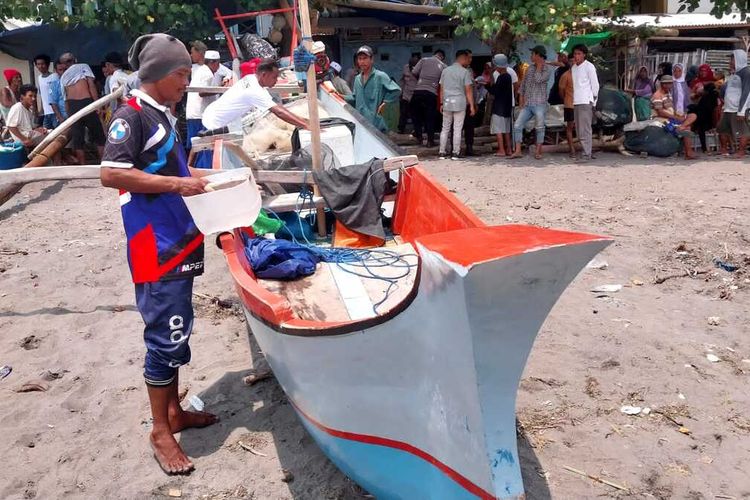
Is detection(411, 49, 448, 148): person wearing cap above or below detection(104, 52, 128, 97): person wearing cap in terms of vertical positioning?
below

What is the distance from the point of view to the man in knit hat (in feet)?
9.39

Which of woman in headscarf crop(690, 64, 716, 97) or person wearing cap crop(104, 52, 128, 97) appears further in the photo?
woman in headscarf crop(690, 64, 716, 97)

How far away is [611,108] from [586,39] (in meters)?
3.77

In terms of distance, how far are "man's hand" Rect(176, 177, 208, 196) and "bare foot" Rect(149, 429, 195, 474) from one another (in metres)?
1.18

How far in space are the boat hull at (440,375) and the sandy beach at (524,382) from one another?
51 centimetres

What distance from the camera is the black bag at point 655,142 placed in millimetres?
10562

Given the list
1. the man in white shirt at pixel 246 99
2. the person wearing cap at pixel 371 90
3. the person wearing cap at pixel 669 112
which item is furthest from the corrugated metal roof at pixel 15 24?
the person wearing cap at pixel 669 112

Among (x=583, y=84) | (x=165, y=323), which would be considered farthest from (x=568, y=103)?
(x=165, y=323)

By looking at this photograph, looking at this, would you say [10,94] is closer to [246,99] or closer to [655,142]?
[246,99]

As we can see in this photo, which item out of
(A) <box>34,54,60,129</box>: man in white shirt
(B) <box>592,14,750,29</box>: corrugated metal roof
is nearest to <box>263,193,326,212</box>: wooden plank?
(A) <box>34,54,60,129</box>: man in white shirt

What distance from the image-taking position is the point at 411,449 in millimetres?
2521

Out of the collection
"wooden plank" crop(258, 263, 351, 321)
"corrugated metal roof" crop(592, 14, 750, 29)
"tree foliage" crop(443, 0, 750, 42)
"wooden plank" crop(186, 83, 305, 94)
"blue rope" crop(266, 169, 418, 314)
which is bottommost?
"wooden plank" crop(258, 263, 351, 321)

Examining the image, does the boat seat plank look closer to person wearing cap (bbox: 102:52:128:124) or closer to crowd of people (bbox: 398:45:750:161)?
crowd of people (bbox: 398:45:750:161)

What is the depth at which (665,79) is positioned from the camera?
36.1 ft
